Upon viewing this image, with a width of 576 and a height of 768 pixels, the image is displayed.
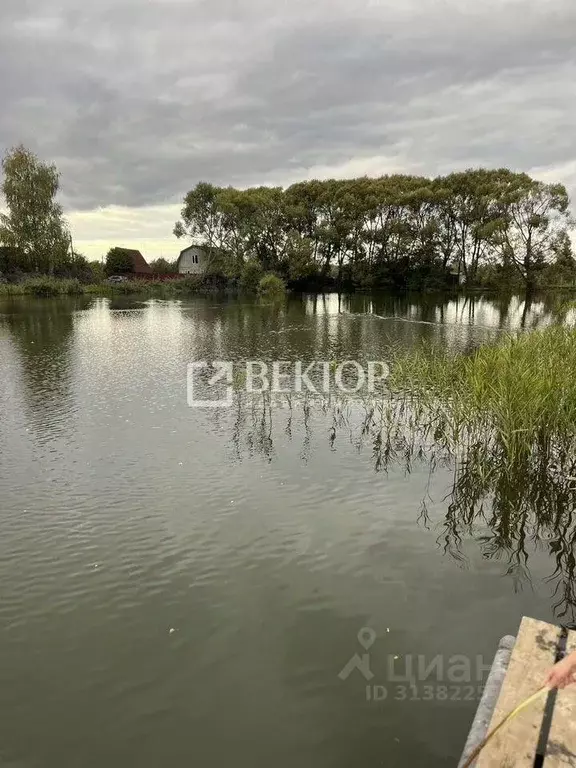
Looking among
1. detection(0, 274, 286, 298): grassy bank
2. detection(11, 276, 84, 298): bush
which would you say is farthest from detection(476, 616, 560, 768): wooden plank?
detection(11, 276, 84, 298): bush

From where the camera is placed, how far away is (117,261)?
227 feet

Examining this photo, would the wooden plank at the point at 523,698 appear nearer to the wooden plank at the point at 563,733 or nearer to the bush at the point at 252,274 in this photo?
the wooden plank at the point at 563,733

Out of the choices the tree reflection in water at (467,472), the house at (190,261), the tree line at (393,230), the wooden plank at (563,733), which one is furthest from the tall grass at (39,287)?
the wooden plank at (563,733)

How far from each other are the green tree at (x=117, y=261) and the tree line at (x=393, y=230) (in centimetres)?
1315

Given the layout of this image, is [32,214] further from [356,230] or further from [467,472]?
[467,472]

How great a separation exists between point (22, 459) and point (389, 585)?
6426 mm

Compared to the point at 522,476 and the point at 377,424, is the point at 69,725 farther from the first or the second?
the point at 377,424

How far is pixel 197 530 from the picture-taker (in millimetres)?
6277

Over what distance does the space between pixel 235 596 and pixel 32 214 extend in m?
58.4

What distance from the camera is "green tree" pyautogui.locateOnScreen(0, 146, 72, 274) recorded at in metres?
52.3

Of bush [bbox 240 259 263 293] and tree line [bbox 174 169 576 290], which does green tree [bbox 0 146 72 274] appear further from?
bush [bbox 240 259 263 293]

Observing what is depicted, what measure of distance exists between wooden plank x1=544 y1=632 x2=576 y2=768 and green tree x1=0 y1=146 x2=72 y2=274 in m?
59.1

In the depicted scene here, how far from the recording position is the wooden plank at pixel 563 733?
2.52 metres

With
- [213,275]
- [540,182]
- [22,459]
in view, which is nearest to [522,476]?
[22,459]
